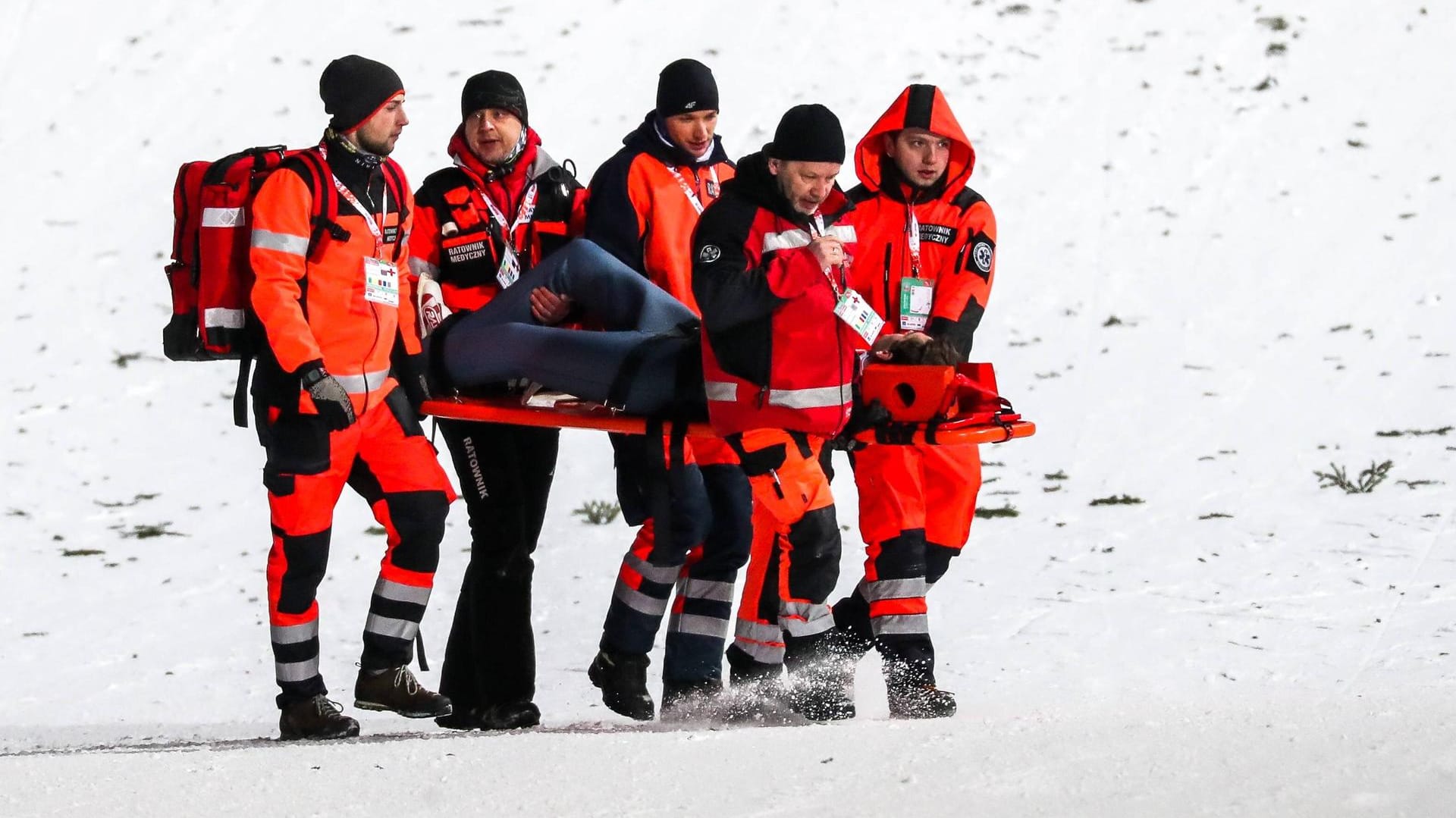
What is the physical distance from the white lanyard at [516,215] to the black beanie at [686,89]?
0.54 metres

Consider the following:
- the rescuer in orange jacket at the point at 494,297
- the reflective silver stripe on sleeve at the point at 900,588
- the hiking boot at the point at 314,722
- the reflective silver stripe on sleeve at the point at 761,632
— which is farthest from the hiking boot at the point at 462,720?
the reflective silver stripe on sleeve at the point at 900,588

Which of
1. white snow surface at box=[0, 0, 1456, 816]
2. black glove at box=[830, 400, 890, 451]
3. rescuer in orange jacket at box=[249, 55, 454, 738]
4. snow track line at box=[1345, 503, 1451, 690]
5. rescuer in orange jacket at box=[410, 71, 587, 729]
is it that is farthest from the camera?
snow track line at box=[1345, 503, 1451, 690]

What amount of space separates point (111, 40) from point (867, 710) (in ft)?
38.0

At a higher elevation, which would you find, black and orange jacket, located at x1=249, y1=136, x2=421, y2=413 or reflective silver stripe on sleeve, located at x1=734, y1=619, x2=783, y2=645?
black and orange jacket, located at x1=249, y1=136, x2=421, y2=413

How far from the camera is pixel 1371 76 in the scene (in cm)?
1561

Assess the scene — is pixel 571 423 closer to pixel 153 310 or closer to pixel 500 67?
pixel 153 310

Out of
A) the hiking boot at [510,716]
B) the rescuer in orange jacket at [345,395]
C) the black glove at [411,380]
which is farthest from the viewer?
the hiking boot at [510,716]

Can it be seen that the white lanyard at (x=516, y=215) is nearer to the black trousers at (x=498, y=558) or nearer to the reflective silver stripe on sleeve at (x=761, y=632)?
the black trousers at (x=498, y=558)

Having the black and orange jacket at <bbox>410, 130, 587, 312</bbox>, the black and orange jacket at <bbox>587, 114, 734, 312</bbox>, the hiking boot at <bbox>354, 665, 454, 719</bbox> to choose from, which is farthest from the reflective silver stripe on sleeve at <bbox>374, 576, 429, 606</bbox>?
the black and orange jacket at <bbox>587, 114, 734, 312</bbox>

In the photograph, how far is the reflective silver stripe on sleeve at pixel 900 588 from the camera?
250 inches

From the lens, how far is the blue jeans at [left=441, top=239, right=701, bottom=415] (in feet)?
20.1

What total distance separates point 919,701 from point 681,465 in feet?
3.65

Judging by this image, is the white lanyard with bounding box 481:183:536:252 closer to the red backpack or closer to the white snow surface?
the red backpack

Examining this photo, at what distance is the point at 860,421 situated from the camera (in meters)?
6.10
